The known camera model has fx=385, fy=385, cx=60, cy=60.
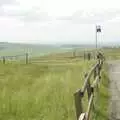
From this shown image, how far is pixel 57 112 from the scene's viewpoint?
8.99 m

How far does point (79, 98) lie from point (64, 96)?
4.73 m

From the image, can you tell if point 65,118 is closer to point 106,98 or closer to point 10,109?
point 10,109

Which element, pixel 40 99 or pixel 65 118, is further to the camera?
pixel 40 99

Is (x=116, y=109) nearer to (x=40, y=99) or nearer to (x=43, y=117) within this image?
(x=43, y=117)

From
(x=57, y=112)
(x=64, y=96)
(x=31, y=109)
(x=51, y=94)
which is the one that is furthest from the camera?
(x=51, y=94)

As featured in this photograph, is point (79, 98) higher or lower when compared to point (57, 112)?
higher

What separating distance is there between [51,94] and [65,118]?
3.34 m

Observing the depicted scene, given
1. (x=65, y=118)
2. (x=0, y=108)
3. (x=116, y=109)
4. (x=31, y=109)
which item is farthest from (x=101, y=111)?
(x=0, y=108)

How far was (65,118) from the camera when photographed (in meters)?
8.51

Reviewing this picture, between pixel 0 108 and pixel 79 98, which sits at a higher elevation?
pixel 79 98

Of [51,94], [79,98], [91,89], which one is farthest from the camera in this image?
[51,94]

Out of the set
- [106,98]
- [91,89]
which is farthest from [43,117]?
[106,98]

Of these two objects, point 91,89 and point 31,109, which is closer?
point 91,89

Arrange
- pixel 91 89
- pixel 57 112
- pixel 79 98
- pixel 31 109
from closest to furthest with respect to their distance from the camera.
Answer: pixel 79 98 → pixel 91 89 → pixel 57 112 → pixel 31 109
